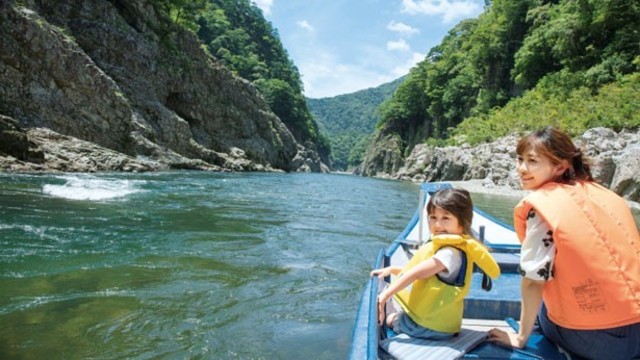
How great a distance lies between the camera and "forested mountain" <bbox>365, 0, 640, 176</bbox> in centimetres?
2344

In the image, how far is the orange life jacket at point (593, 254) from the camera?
1977 mm

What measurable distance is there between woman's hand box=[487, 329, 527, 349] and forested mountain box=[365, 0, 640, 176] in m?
20.7

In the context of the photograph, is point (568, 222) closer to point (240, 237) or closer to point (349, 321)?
point (349, 321)

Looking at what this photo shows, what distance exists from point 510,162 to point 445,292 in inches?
1012

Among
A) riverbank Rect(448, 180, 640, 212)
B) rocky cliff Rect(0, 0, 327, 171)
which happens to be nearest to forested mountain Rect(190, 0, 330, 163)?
rocky cliff Rect(0, 0, 327, 171)

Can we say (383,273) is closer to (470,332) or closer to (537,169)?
(470,332)

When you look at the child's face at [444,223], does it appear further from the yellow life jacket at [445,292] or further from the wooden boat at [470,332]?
the wooden boat at [470,332]

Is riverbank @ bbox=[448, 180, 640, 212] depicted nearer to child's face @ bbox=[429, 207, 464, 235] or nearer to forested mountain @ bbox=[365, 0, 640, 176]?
forested mountain @ bbox=[365, 0, 640, 176]

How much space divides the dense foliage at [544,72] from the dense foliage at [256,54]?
27709 millimetres

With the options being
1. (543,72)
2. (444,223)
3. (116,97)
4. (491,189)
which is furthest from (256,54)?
(444,223)

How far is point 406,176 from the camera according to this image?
5334 centimetres

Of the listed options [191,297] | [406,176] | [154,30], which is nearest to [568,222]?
[191,297]

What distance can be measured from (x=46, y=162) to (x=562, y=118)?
26.0 meters

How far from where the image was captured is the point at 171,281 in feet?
16.6
